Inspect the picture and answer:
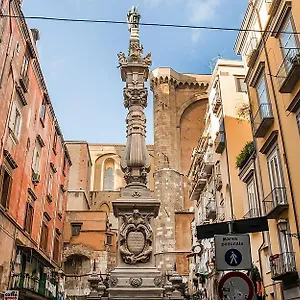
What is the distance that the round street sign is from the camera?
4.97m

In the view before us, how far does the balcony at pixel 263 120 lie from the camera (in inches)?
596

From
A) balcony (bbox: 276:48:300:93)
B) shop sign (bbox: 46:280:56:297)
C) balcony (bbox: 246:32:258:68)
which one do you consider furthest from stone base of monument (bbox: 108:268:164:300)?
shop sign (bbox: 46:280:56:297)

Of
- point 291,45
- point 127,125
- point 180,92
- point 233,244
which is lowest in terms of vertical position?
point 233,244

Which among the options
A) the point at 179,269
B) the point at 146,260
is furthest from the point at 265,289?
the point at 179,269

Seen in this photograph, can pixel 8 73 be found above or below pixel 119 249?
above

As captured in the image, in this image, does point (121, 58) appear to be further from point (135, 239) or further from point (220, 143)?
point (220, 143)

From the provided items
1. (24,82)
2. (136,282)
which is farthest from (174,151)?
(136,282)

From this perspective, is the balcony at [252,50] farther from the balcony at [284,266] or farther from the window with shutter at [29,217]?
the window with shutter at [29,217]

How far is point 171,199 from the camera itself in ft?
131

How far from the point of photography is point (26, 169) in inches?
779

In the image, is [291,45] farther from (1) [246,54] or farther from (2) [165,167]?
(2) [165,167]

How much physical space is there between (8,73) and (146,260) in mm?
11094

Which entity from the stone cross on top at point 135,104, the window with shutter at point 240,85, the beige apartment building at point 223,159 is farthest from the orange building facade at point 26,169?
the window with shutter at point 240,85

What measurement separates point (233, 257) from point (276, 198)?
9.08m
